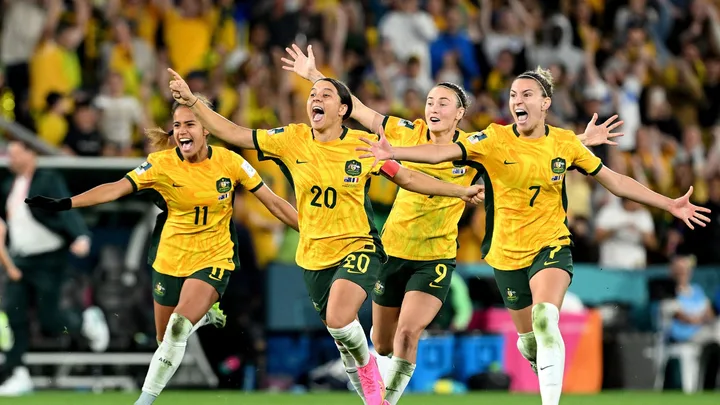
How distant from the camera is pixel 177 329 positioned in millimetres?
11562

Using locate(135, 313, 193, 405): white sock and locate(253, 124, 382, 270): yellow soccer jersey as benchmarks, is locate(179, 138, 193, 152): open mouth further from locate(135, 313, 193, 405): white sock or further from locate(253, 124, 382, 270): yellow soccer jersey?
locate(135, 313, 193, 405): white sock

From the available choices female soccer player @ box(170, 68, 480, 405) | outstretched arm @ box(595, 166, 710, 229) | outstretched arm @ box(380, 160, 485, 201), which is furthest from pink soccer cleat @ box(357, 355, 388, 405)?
outstretched arm @ box(595, 166, 710, 229)

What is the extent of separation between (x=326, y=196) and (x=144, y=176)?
163cm

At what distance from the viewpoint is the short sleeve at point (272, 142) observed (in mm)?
11516

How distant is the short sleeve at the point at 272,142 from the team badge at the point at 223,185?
0.68 metres

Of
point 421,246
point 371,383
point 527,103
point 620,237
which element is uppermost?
point 527,103

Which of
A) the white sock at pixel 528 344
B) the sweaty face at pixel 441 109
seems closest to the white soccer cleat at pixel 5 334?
the sweaty face at pixel 441 109

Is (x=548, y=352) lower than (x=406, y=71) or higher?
lower

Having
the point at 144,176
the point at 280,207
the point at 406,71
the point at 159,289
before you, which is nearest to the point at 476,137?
the point at 280,207

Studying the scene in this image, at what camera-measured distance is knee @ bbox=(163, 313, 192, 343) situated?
37.9 ft

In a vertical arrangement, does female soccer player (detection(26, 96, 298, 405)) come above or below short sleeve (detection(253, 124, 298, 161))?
below

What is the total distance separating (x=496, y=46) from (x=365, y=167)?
11.0m

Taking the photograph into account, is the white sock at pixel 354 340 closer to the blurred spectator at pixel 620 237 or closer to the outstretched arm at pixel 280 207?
the outstretched arm at pixel 280 207

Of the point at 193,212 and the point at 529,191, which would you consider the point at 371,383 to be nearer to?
the point at 529,191
